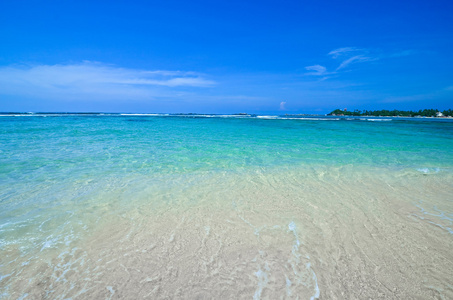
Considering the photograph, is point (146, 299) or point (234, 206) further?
point (234, 206)

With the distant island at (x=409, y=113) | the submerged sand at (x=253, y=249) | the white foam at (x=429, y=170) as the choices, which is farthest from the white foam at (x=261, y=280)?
the distant island at (x=409, y=113)

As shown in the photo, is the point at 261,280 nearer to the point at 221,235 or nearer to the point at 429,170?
the point at 221,235

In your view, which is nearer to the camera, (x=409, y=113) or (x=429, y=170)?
(x=429, y=170)

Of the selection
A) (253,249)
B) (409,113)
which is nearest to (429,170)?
(253,249)

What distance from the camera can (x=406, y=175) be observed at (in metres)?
6.61

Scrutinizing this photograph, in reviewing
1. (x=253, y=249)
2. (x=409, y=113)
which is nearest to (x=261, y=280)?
(x=253, y=249)

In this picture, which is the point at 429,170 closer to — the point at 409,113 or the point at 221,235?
the point at 221,235

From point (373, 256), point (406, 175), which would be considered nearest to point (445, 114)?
point (406, 175)

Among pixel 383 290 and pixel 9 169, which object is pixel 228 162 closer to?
pixel 383 290

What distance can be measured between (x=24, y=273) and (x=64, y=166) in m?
5.25

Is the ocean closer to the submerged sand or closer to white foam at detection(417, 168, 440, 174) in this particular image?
the submerged sand

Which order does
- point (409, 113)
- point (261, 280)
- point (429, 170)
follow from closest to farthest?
point (261, 280)
point (429, 170)
point (409, 113)

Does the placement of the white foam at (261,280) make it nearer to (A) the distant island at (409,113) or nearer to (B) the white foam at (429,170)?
(B) the white foam at (429,170)

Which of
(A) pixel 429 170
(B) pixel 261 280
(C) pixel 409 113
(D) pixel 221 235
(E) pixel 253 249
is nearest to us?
(B) pixel 261 280
